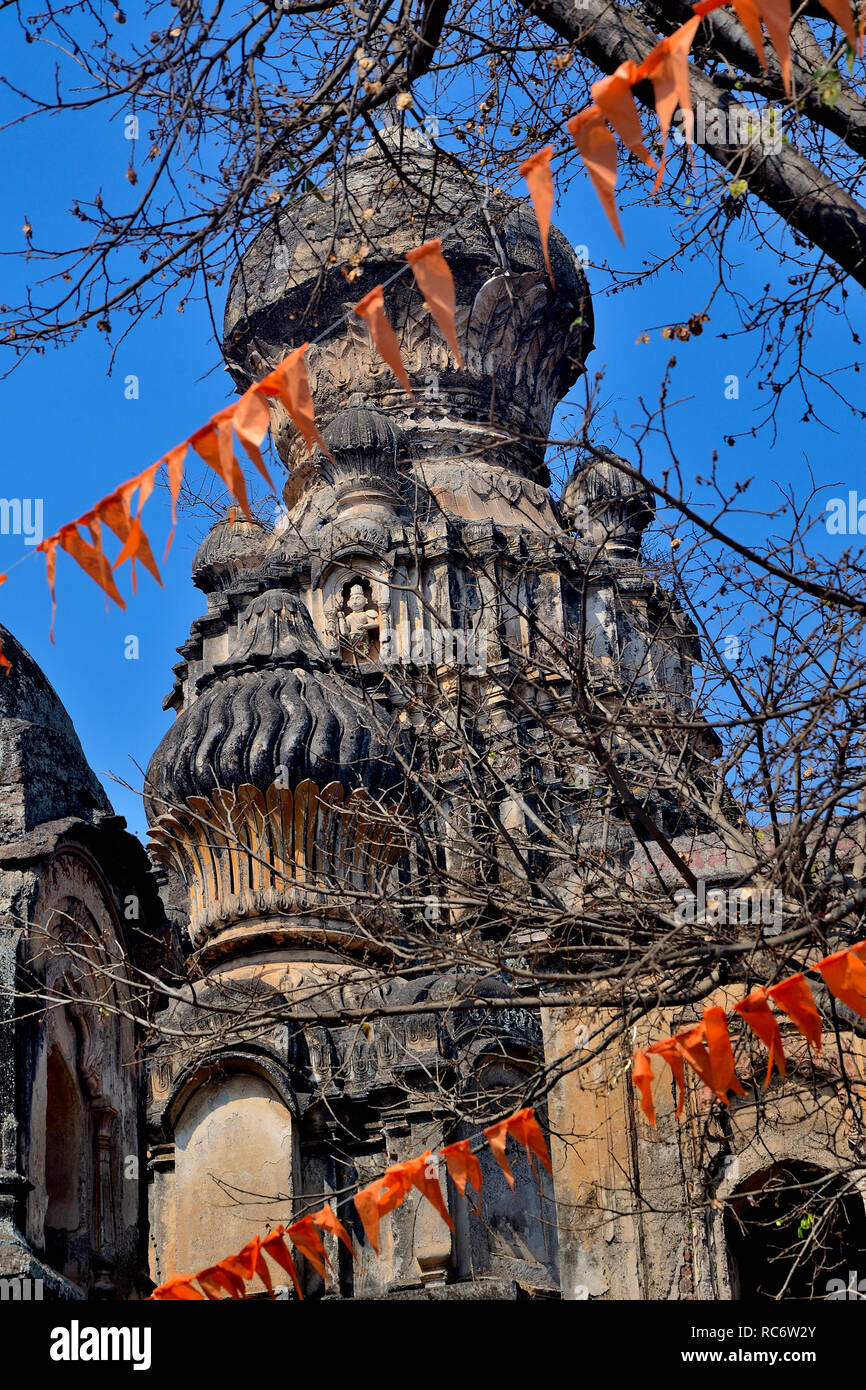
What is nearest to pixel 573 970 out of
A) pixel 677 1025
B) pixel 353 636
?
pixel 677 1025

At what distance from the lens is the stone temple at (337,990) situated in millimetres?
10273

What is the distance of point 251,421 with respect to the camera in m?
6.74

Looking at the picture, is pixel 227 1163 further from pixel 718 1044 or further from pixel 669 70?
pixel 669 70

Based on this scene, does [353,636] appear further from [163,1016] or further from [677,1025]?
[677,1025]

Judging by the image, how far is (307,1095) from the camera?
47.2 ft

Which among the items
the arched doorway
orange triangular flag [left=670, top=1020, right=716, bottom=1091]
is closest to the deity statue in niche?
the arched doorway

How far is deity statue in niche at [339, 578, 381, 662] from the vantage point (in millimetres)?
22125

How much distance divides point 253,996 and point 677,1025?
8.26ft

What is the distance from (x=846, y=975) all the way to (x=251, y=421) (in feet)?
10.1

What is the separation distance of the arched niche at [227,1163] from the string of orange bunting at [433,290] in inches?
303

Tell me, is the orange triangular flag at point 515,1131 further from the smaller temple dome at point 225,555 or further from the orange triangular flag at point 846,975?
the smaller temple dome at point 225,555

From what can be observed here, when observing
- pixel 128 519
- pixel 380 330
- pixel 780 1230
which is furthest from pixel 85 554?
pixel 780 1230

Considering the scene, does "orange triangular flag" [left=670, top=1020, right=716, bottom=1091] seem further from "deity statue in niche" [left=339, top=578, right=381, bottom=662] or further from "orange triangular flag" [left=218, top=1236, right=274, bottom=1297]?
"deity statue in niche" [left=339, top=578, right=381, bottom=662]
